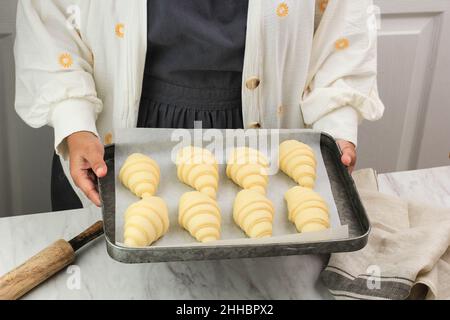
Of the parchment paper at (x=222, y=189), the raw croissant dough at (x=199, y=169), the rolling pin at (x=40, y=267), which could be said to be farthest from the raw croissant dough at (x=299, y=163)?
the rolling pin at (x=40, y=267)

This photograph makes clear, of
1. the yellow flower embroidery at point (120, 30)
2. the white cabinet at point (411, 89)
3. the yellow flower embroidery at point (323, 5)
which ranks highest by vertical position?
the yellow flower embroidery at point (323, 5)

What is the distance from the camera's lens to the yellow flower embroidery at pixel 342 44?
119 centimetres

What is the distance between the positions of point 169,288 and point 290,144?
0.33 m

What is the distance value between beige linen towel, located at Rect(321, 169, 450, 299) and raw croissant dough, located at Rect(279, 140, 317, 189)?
14 cm

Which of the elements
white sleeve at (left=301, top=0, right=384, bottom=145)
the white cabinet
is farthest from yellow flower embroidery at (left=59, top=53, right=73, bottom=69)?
the white cabinet

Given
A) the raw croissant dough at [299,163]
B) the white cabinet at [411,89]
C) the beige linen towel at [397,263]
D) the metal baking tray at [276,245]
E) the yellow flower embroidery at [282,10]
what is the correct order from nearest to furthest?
the metal baking tray at [276,245] < the beige linen towel at [397,263] < the raw croissant dough at [299,163] < the yellow flower embroidery at [282,10] < the white cabinet at [411,89]

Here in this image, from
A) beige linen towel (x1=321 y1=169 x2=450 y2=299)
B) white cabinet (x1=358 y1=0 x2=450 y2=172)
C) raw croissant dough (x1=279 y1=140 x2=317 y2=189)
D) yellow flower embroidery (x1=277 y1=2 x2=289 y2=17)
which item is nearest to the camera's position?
beige linen towel (x1=321 y1=169 x2=450 y2=299)

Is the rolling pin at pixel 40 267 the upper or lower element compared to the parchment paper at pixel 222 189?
lower

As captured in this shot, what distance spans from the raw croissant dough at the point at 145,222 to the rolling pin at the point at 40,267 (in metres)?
0.12

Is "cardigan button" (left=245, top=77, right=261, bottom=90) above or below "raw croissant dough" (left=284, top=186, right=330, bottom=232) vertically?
above

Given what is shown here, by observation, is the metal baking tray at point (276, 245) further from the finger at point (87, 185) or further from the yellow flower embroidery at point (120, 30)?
the yellow flower embroidery at point (120, 30)

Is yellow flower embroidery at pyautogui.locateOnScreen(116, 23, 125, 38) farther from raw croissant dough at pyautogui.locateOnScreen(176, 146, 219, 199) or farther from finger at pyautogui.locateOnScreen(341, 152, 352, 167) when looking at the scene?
finger at pyautogui.locateOnScreen(341, 152, 352, 167)

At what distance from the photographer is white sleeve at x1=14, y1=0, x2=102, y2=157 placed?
3.57 feet

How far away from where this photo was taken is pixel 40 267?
886 mm
